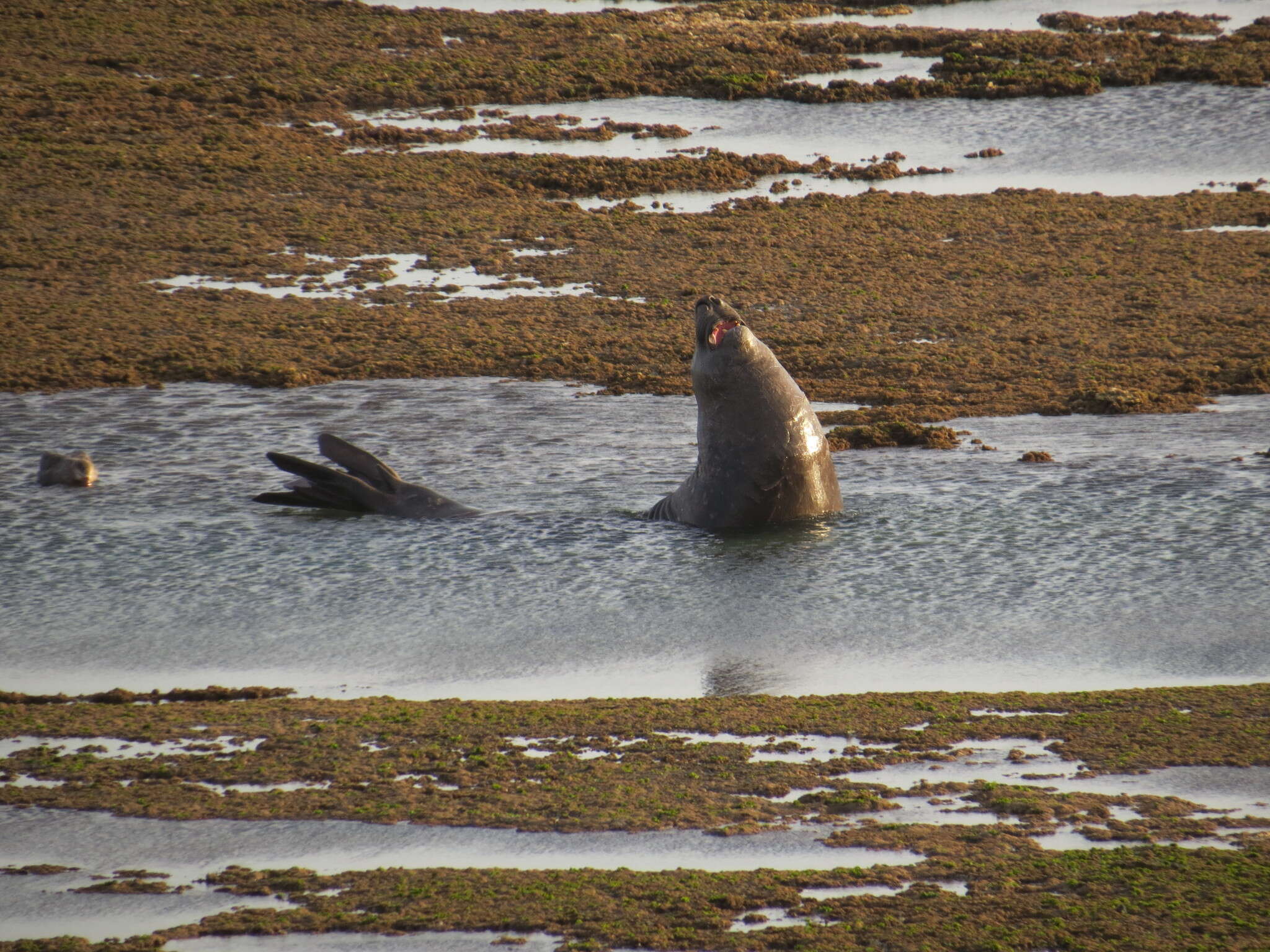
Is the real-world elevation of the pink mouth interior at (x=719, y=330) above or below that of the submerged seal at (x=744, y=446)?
above

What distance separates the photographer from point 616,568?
9.46 metres

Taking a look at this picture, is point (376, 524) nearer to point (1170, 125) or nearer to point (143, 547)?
point (143, 547)

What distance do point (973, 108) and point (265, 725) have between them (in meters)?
20.4

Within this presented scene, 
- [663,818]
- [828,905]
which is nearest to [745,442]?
[663,818]

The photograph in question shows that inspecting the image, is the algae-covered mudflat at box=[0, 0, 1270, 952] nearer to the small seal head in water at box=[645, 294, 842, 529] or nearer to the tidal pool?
the tidal pool

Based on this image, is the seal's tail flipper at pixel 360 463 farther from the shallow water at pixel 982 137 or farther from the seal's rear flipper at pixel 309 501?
the shallow water at pixel 982 137

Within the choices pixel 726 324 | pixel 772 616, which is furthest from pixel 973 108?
pixel 772 616

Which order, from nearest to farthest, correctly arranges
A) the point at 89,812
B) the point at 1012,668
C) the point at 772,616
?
1. the point at 89,812
2. the point at 1012,668
3. the point at 772,616

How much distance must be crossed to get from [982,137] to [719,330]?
14.7 metres

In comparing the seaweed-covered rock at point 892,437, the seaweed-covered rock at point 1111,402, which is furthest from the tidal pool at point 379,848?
the seaweed-covered rock at point 1111,402

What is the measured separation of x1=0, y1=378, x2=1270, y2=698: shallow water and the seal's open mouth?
4.13ft

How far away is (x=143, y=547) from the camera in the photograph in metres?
9.97

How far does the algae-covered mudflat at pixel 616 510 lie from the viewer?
5.33 metres

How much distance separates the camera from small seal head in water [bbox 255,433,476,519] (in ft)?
34.6
